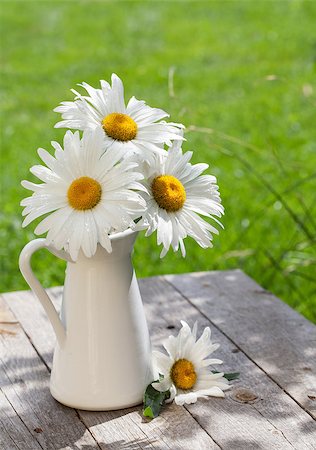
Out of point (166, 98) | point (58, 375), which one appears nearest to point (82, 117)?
point (58, 375)

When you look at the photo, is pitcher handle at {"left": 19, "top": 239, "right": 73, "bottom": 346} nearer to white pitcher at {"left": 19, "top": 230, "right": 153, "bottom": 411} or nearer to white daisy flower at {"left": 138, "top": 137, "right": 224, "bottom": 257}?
white pitcher at {"left": 19, "top": 230, "right": 153, "bottom": 411}

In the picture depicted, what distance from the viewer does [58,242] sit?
1.61 metres

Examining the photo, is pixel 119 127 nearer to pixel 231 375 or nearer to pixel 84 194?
pixel 84 194

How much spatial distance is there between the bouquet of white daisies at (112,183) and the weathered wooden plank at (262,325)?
1.47ft

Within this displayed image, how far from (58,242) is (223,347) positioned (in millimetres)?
672

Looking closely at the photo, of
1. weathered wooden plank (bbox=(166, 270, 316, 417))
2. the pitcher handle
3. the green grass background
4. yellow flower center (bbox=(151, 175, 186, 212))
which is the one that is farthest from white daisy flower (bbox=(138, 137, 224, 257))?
the green grass background

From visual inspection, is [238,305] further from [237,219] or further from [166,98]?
[166,98]

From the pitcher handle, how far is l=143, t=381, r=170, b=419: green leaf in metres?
0.20

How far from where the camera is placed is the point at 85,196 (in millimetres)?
1613

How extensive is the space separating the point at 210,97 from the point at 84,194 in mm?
4974

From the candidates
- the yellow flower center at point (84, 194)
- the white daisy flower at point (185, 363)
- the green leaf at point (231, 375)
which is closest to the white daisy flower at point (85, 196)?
the yellow flower center at point (84, 194)

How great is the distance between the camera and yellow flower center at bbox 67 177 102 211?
1613 millimetres

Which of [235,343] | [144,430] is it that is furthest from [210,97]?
[144,430]

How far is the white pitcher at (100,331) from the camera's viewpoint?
1767mm
